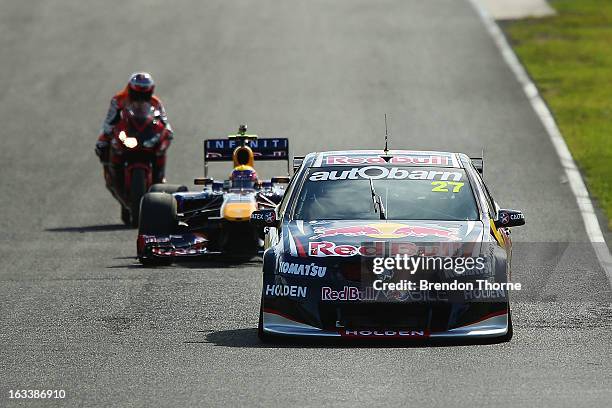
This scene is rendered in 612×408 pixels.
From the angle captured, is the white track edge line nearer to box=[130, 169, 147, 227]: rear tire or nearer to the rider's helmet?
box=[130, 169, 147, 227]: rear tire

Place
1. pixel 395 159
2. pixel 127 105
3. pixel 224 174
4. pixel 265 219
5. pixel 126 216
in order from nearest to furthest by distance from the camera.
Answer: pixel 265 219 → pixel 395 159 → pixel 127 105 → pixel 126 216 → pixel 224 174

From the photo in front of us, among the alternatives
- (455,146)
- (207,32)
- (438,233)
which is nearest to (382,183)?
(438,233)

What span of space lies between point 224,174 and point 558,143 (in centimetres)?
511

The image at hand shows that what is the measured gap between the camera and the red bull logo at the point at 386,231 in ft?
32.5

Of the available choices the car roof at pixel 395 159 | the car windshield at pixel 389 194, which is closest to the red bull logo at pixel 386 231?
the car windshield at pixel 389 194

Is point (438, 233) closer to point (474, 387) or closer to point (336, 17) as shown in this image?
point (474, 387)

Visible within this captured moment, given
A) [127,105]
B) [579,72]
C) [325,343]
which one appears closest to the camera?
[325,343]

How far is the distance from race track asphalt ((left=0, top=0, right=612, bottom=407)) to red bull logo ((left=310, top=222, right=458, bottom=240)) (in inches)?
31.7

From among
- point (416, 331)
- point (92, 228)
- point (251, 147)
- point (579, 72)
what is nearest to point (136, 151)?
point (92, 228)

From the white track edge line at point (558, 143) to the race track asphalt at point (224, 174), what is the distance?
0.16m

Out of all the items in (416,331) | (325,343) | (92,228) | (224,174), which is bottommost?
(224,174)

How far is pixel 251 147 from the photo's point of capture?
658 inches

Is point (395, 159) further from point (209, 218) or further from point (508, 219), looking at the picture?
point (209, 218)

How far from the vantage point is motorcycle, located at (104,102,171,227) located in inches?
731
